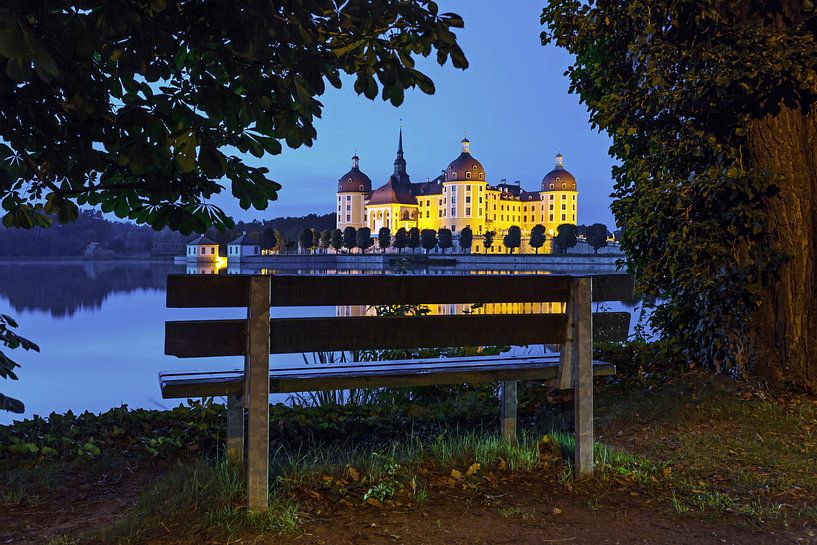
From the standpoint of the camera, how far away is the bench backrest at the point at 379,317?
3.27m

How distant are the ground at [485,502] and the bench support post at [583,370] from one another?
0.41 feet

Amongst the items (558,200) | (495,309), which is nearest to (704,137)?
(495,309)

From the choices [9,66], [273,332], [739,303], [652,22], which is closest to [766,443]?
[739,303]

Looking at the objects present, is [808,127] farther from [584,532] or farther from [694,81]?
[584,532]

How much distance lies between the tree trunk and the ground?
1.42m

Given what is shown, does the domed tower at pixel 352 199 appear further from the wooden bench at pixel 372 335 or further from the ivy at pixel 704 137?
the wooden bench at pixel 372 335

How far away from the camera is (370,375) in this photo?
3.75m

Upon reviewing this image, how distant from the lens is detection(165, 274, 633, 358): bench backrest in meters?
3.27

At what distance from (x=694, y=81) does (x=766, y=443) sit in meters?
3.17

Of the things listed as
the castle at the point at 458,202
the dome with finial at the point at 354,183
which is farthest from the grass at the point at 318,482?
the dome with finial at the point at 354,183

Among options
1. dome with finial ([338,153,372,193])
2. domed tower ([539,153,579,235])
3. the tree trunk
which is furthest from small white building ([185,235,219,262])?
the tree trunk

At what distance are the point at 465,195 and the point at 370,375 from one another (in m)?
131

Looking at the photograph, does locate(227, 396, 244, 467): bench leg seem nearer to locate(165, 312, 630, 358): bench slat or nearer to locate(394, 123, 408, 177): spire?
locate(165, 312, 630, 358): bench slat

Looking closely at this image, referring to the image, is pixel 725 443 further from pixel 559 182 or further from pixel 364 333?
pixel 559 182
